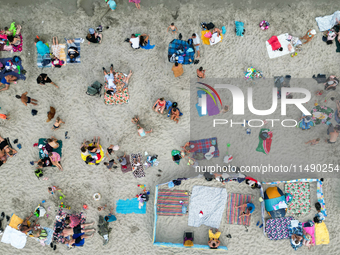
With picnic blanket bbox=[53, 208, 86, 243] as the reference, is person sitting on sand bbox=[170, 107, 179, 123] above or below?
above

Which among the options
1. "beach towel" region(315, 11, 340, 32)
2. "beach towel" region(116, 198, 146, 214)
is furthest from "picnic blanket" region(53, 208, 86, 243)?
"beach towel" region(315, 11, 340, 32)

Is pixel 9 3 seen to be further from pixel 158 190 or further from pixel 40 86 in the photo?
pixel 158 190

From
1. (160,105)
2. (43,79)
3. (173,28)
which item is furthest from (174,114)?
(43,79)

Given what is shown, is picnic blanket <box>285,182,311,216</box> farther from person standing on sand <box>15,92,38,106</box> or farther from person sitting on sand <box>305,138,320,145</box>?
person standing on sand <box>15,92,38,106</box>

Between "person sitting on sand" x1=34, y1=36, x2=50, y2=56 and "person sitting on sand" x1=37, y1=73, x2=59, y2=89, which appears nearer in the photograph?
"person sitting on sand" x1=37, y1=73, x2=59, y2=89

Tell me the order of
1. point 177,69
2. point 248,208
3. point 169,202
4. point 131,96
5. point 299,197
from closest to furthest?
point 248,208
point 177,69
point 299,197
point 169,202
point 131,96

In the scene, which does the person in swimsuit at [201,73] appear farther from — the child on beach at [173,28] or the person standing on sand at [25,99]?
the person standing on sand at [25,99]

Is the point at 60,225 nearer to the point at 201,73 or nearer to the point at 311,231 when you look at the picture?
the point at 201,73
